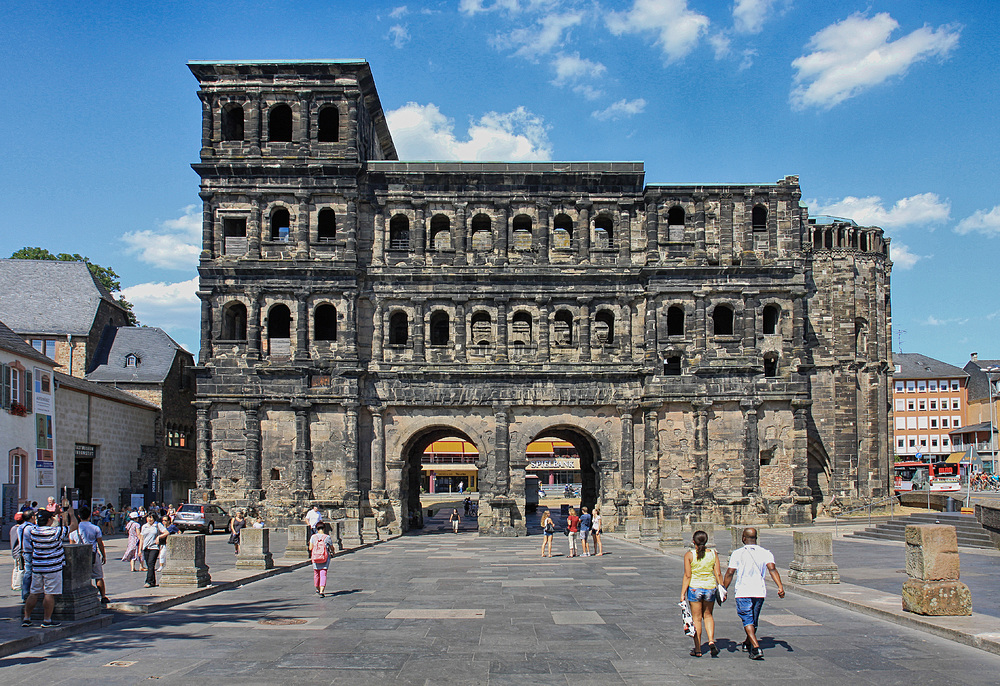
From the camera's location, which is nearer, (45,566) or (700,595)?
(700,595)

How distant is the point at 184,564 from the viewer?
765 inches

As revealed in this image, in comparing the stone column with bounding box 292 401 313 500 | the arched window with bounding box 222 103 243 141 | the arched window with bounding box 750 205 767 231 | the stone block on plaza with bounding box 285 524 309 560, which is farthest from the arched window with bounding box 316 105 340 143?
the stone block on plaza with bounding box 285 524 309 560

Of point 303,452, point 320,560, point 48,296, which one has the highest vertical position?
point 48,296

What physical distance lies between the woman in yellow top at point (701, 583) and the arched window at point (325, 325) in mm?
33377

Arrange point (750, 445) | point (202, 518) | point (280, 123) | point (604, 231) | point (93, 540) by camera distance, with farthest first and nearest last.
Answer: point (280, 123)
point (604, 231)
point (750, 445)
point (202, 518)
point (93, 540)

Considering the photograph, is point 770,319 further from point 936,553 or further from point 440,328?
point 936,553

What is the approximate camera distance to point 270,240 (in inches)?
1629

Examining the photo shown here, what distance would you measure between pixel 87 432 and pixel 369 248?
15982mm

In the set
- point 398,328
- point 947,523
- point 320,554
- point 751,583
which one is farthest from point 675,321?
point 751,583

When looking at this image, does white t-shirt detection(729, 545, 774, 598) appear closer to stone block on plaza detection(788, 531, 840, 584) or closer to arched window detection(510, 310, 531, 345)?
stone block on plaza detection(788, 531, 840, 584)

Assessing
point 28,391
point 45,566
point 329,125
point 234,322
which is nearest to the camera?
point 45,566

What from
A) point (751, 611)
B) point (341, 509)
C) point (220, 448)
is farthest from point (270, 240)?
point (751, 611)

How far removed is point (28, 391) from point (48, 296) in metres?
15.7

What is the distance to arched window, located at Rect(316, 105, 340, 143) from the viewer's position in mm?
42672
